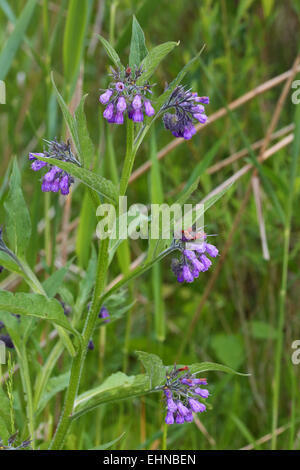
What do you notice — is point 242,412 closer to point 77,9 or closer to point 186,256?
point 186,256

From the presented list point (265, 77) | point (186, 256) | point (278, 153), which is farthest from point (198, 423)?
point (265, 77)

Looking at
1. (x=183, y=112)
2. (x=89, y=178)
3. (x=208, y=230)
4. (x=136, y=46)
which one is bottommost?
(x=89, y=178)

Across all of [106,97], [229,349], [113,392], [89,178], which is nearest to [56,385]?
[113,392]

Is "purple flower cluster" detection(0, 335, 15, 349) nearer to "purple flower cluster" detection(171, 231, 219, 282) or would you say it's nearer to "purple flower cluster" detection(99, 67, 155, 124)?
"purple flower cluster" detection(171, 231, 219, 282)

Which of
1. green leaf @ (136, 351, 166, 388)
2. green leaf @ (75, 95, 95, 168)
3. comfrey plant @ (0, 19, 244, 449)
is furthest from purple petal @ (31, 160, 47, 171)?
green leaf @ (136, 351, 166, 388)

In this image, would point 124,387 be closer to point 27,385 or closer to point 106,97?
point 27,385

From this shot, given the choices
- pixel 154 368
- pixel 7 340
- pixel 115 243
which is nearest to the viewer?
pixel 154 368

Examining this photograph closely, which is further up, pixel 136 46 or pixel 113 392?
pixel 136 46
